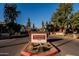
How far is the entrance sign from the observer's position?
35.4 ft

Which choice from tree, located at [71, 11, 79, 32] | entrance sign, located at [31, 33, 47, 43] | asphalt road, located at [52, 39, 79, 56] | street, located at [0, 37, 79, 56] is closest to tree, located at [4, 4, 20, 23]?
street, located at [0, 37, 79, 56]

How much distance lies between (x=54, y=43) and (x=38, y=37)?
2.05 ft

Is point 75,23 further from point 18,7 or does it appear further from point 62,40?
point 18,7

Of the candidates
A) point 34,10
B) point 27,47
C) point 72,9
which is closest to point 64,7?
point 72,9

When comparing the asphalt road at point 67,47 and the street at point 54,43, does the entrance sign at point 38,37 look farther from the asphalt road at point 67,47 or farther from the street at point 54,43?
the asphalt road at point 67,47

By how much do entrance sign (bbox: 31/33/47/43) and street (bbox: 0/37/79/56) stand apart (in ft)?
0.82

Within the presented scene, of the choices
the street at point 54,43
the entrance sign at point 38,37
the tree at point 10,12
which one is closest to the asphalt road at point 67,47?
the street at point 54,43

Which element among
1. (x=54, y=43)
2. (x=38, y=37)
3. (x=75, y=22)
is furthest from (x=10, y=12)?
(x=75, y=22)

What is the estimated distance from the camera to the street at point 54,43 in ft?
34.5

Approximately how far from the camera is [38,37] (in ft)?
35.4

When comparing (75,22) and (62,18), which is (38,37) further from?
(75,22)

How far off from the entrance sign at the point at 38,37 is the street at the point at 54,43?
0.25 metres

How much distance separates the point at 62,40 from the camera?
1138 cm

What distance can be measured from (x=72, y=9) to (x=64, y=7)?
276 mm
